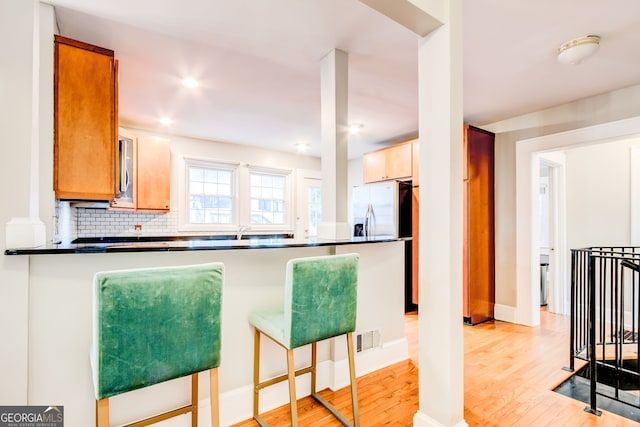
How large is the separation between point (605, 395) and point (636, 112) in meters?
2.46

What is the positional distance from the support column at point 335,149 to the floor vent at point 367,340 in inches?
30.3

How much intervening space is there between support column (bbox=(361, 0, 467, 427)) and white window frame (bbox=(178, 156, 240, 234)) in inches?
162

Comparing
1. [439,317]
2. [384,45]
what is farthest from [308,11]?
[439,317]

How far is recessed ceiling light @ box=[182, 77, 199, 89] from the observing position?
294cm

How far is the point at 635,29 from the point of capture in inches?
82.7

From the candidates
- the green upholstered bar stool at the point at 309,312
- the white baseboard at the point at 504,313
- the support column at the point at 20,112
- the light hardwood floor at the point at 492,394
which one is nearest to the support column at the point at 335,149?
the green upholstered bar stool at the point at 309,312

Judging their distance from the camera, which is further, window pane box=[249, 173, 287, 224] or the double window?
window pane box=[249, 173, 287, 224]

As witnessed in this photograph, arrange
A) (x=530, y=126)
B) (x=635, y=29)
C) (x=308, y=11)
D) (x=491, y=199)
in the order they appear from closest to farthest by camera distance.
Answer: (x=308, y=11) → (x=635, y=29) → (x=530, y=126) → (x=491, y=199)

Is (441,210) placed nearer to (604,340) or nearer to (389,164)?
(604,340)

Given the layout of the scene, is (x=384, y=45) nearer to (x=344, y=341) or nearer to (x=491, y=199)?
(x=344, y=341)

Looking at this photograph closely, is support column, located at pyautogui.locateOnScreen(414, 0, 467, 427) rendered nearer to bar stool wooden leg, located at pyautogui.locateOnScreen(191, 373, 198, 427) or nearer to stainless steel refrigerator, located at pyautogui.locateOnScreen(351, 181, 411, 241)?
bar stool wooden leg, located at pyautogui.locateOnScreen(191, 373, 198, 427)

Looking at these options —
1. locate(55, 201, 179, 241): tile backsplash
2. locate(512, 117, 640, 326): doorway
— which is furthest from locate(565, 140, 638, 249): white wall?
locate(55, 201, 179, 241): tile backsplash

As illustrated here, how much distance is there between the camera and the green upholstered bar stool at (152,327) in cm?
115

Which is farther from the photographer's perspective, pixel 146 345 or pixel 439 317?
pixel 439 317
